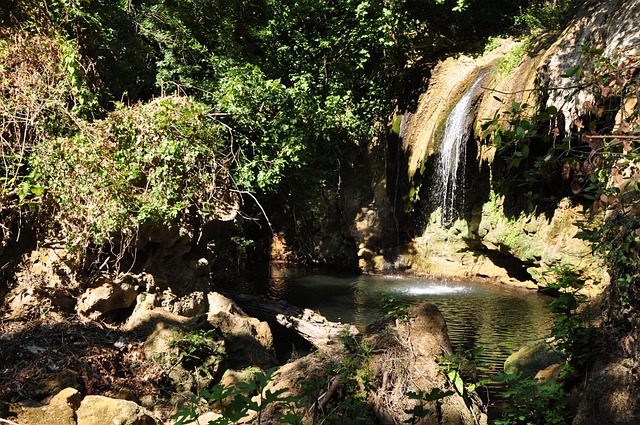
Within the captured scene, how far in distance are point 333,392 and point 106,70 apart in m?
7.10

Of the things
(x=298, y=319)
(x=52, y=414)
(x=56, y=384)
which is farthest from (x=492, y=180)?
(x=52, y=414)

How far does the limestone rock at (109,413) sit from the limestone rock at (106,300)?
2196mm

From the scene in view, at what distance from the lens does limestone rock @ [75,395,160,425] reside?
4.37 m

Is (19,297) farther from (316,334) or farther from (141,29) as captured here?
(141,29)

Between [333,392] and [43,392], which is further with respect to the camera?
[43,392]

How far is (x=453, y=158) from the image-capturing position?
41.9ft

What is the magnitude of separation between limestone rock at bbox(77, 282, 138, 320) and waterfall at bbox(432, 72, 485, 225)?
814 centimetres

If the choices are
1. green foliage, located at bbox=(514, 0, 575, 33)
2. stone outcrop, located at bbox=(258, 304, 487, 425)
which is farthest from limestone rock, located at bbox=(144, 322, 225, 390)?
green foliage, located at bbox=(514, 0, 575, 33)

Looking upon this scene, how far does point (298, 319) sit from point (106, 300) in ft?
8.75

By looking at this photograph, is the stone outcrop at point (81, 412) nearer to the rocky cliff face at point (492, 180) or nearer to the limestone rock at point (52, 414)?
the limestone rock at point (52, 414)

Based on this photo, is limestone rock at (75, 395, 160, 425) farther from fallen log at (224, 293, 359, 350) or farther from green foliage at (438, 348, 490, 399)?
fallen log at (224, 293, 359, 350)

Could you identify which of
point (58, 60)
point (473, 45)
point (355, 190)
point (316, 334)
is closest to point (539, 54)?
point (473, 45)

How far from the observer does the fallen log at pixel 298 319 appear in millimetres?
7715

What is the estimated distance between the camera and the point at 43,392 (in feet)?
16.6
